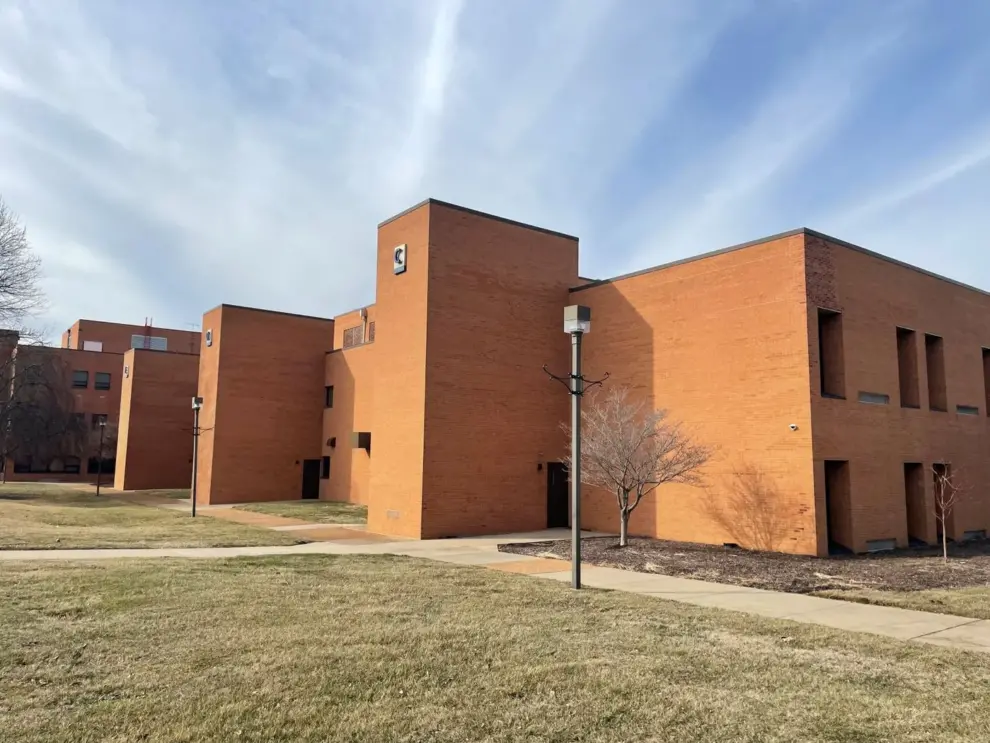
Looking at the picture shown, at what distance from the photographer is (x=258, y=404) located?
35.1m

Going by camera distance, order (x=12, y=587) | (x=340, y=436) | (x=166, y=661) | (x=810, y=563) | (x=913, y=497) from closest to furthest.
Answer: (x=166, y=661) → (x=12, y=587) → (x=810, y=563) → (x=913, y=497) → (x=340, y=436)

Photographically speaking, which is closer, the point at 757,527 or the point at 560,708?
the point at 560,708

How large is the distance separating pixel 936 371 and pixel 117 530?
22.4 metres

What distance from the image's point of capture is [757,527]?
55.2ft

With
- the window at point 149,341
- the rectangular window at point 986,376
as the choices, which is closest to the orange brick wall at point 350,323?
the rectangular window at point 986,376

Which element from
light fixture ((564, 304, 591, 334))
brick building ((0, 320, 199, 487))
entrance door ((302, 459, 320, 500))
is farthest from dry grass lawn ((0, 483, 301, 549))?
brick building ((0, 320, 199, 487))

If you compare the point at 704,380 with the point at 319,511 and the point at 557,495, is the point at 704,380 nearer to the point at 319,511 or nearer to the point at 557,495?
the point at 557,495

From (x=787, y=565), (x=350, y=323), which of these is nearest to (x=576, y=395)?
(x=787, y=565)

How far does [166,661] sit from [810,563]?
40.8 feet

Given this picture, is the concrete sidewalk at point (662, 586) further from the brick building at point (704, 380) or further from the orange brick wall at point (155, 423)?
the orange brick wall at point (155, 423)

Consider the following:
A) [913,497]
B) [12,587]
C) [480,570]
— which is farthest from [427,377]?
[913,497]

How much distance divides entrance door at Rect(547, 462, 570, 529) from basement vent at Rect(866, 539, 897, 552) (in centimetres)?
832

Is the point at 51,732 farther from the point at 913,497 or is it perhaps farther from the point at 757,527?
the point at 913,497

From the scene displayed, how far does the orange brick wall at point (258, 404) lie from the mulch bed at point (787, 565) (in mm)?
20978
